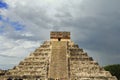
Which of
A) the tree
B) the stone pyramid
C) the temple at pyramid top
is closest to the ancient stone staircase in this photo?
the stone pyramid

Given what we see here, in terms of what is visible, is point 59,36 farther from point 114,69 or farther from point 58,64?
point 114,69

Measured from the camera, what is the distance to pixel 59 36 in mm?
40156

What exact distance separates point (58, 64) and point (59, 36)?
460 cm

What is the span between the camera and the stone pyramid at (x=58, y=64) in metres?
36.8

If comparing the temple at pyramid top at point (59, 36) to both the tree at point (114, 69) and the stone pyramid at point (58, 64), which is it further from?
the tree at point (114, 69)

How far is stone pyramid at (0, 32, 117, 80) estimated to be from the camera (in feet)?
121

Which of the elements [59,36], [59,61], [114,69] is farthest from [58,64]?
[114,69]

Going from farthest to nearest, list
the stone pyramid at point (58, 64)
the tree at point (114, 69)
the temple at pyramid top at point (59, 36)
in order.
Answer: the tree at point (114, 69) < the temple at pyramid top at point (59, 36) < the stone pyramid at point (58, 64)

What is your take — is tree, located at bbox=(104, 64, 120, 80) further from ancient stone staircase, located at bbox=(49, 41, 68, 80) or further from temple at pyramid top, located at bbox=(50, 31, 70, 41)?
ancient stone staircase, located at bbox=(49, 41, 68, 80)

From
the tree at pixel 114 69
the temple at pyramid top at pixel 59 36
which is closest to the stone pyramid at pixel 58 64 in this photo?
the temple at pyramid top at pixel 59 36

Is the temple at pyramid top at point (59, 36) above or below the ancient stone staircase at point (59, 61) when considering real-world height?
above

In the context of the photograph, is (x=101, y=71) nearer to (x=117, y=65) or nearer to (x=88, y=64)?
(x=88, y=64)

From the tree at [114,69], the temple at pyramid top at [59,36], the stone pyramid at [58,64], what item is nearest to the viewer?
the stone pyramid at [58,64]

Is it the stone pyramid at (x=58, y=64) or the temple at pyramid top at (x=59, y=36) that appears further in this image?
the temple at pyramid top at (x=59, y=36)
